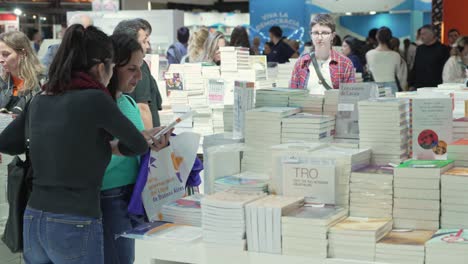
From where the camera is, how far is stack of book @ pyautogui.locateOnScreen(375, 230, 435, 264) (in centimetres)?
279

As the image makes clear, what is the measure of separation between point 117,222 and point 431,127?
1399mm

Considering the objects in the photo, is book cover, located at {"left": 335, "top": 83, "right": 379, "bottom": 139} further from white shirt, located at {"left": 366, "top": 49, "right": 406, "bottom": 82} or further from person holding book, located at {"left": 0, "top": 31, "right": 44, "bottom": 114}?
white shirt, located at {"left": 366, "top": 49, "right": 406, "bottom": 82}

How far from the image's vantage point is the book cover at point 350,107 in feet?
12.2

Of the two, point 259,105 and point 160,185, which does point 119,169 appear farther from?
point 259,105

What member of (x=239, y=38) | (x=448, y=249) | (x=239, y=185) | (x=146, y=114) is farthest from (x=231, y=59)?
(x=448, y=249)

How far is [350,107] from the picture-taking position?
147 inches

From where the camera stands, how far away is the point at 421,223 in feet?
9.85

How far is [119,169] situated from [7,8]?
751 inches

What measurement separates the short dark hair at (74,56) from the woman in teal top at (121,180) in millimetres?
370

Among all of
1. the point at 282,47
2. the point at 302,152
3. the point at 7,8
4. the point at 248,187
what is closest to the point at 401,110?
the point at 302,152

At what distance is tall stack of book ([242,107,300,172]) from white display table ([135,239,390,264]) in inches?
24.1

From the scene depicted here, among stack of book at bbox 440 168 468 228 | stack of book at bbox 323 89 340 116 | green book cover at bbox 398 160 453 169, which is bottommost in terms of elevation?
stack of book at bbox 440 168 468 228

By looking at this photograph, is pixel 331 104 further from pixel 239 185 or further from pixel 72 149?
pixel 72 149

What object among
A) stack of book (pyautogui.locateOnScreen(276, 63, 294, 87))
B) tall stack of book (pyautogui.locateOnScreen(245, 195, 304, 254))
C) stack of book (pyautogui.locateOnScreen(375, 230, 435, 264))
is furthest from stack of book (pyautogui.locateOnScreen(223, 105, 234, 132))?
A: stack of book (pyautogui.locateOnScreen(276, 63, 294, 87))
